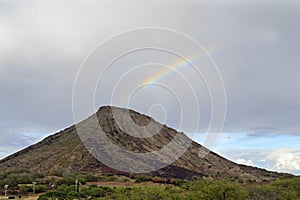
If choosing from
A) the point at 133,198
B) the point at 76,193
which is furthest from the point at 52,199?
the point at 133,198

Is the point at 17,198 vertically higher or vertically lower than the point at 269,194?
higher

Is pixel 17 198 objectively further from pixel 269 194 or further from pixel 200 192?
pixel 269 194

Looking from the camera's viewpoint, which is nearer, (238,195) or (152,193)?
(238,195)

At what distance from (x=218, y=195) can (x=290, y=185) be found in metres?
35.1

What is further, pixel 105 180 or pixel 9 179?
pixel 105 180

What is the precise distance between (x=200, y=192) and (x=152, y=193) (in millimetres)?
12861

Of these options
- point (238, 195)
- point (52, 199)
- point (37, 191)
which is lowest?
point (238, 195)

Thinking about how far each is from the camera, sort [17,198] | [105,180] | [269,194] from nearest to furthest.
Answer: [269,194], [17,198], [105,180]

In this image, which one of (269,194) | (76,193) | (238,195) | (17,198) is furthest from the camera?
(17,198)

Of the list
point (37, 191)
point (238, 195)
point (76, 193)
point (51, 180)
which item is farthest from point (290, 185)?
point (51, 180)

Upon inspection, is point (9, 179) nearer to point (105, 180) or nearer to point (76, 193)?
point (105, 180)

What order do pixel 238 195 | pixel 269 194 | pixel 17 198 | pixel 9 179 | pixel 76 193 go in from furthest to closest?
1. pixel 9 179
2. pixel 17 198
3. pixel 76 193
4. pixel 269 194
5. pixel 238 195

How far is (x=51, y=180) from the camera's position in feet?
563

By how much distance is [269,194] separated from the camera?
90125mm
